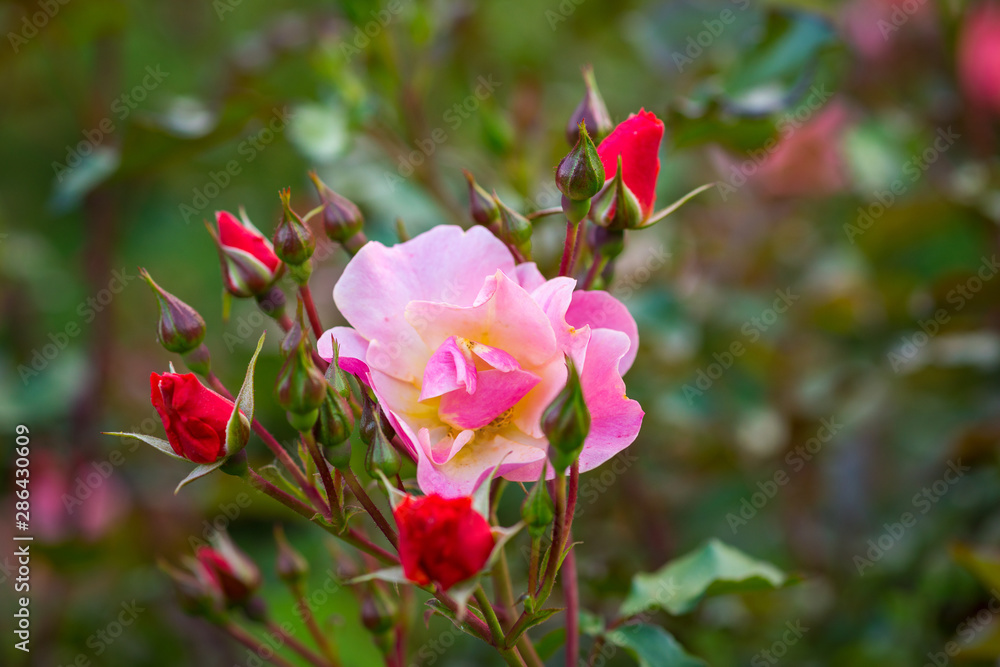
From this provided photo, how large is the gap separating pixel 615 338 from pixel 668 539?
100 centimetres

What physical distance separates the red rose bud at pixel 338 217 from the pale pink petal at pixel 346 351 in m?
0.13

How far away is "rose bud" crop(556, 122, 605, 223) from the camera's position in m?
0.70

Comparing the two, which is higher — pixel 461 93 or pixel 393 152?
pixel 393 152

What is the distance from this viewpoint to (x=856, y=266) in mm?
1802

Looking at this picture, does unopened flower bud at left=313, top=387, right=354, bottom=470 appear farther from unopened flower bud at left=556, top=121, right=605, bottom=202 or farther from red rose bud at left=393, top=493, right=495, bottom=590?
unopened flower bud at left=556, top=121, right=605, bottom=202

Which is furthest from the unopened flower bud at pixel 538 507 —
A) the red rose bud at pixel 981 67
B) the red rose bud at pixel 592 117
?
the red rose bud at pixel 981 67

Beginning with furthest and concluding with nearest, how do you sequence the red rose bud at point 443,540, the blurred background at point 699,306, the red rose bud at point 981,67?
the red rose bud at point 981,67 < the blurred background at point 699,306 < the red rose bud at point 443,540

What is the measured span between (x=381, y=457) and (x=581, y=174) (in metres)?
0.28

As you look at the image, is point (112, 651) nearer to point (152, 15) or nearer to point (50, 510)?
point (50, 510)

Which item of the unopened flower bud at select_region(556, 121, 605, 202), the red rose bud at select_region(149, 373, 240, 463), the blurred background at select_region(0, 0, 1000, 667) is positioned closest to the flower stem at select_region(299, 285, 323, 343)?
the red rose bud at select_region(149, 373, 240, 463)

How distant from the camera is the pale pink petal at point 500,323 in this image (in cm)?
64

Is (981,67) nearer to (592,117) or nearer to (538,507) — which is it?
(592,117)

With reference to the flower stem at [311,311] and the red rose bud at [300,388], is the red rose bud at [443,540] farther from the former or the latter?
the flower stem at [311,311]

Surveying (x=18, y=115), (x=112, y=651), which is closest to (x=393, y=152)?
(x=112, y=651)
